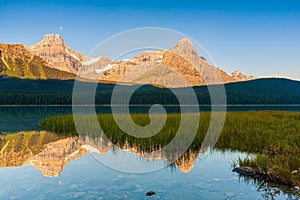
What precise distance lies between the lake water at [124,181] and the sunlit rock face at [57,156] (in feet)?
0.16

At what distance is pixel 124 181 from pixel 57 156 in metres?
6.10

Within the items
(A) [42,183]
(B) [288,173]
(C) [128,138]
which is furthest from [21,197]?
(C) [128,138]

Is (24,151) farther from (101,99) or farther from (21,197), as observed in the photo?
(101,99)

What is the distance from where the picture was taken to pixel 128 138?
18.6 metres

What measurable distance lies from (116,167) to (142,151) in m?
2.99

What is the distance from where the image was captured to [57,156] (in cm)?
1527

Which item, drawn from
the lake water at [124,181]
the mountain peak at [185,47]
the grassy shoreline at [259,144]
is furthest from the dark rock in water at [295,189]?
the mountain peak at [185,47]

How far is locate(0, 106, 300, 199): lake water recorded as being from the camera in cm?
909

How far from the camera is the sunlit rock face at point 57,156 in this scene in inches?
492

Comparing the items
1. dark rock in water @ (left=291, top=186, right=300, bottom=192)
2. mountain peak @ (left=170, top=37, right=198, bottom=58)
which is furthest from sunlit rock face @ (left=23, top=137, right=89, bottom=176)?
mountain peak @ (left=170, top=37, right=198, bottom=58)

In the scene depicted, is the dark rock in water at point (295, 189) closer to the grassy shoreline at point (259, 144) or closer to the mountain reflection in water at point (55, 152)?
the grassy shoreline at point (259, 144)

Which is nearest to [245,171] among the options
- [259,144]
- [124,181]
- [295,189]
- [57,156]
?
[295,189]

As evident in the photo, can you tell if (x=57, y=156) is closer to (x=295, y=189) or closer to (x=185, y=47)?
(x=295, y=189)

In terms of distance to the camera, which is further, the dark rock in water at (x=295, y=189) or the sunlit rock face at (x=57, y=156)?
the sunlit rock face at (x=57, y=156)
